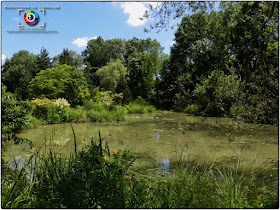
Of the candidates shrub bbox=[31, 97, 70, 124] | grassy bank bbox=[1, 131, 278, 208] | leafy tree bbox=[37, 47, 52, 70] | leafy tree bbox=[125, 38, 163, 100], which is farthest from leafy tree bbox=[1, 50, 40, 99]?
grassy bank bbox=[1, 131, 278, 208]

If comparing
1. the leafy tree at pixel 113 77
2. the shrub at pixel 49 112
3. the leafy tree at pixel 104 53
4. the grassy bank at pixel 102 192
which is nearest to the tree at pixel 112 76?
the leafy tree at pixel 113 77

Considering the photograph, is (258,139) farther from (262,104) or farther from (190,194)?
(190,194)

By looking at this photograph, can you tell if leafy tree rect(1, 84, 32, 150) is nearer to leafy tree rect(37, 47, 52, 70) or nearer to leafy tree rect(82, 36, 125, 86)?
leafy tree rect(37, 47, 52, 70)

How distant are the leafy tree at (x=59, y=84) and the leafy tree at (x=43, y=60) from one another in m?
3.66

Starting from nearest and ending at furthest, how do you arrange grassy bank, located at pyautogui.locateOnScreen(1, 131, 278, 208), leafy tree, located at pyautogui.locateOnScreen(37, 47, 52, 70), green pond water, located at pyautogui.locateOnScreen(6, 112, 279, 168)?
grassy bank, located at pyautogui.locateOnScreen(1, 131, 278, 208), green pond water, located at pyautogui.locateOnScreen(6, 112, 279, 168), leafy tree, located at pyautogui.locateOnScreen(37, 47, 52, 70)

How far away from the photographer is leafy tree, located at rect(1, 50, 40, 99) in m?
19.1

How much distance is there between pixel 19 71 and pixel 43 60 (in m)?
5.02

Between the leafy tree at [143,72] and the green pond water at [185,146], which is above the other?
the leafy tree at [143,72]

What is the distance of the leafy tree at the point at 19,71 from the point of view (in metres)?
19.1

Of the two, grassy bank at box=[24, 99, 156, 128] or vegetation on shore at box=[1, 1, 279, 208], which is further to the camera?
grassy bank at box=[24, 99, 156, 128]

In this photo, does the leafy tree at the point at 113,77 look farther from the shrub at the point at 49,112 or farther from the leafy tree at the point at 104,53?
the shrub at the point at 49,112

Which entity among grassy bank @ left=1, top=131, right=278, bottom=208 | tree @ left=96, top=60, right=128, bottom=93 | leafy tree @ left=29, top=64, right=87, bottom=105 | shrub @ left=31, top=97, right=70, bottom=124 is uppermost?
tree @ left=96, top=60, right=128, bottom=93

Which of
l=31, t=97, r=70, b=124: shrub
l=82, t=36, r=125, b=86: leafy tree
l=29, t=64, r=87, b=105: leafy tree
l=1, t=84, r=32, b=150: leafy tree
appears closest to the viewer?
l=1, t=84, r=32, b=150: leafy tree

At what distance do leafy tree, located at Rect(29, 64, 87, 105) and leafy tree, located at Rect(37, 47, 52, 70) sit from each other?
366 centimetres
